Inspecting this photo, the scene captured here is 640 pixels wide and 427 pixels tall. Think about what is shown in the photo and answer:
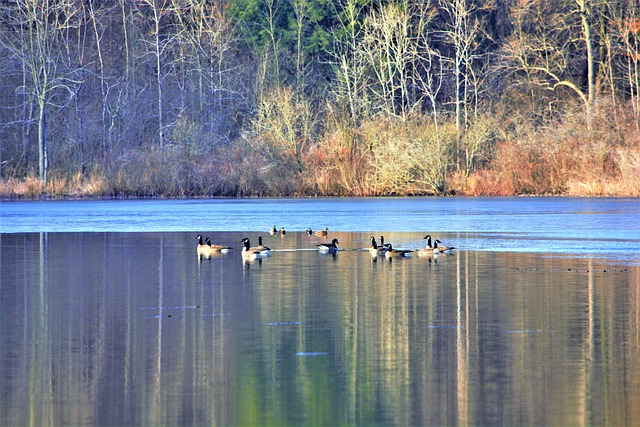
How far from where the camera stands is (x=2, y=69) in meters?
51.7

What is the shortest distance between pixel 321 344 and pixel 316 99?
145ft

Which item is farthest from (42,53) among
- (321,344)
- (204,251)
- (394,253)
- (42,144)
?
(321,344)

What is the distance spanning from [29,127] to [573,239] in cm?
3391

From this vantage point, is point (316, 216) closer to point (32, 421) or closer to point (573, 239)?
point (573, 239)

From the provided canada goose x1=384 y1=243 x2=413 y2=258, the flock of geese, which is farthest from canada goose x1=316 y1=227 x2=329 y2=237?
canada goose x1=384 y1=243 x2=413 y2=258

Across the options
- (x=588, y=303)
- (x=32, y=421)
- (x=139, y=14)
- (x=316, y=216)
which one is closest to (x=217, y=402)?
(x=32, y=421)

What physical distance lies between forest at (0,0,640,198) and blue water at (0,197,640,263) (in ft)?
11.7

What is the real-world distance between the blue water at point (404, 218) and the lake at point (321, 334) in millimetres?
433

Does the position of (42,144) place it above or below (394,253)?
above

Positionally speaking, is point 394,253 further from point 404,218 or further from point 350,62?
point 350,62

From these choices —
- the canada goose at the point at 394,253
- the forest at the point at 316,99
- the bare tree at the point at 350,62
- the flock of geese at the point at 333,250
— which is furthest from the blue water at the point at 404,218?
the bare tree at the point at 350,62

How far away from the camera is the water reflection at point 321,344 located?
848 centimetres

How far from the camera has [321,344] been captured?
11.0 metres

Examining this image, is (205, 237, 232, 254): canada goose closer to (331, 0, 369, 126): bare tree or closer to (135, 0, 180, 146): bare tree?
(331, 0, 369, 126): bare tree
